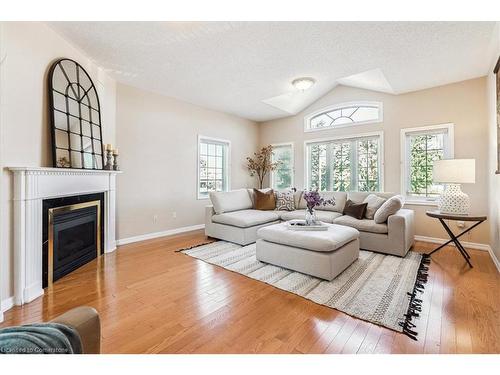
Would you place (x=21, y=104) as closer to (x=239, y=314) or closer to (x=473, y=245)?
(x=239, y=314)

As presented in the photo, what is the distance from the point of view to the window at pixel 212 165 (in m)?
5.11

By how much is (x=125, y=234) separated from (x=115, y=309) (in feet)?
7.07

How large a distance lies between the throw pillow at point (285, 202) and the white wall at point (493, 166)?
2.83 meters

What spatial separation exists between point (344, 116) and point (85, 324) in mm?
5286

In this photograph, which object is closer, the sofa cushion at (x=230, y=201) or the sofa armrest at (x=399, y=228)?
the sofa armrest at (x=399, y=228)

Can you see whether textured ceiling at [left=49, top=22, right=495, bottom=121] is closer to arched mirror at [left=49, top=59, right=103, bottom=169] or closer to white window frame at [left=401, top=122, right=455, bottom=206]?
arched mirror at [left=49, top=59, right=103, bottom=169]

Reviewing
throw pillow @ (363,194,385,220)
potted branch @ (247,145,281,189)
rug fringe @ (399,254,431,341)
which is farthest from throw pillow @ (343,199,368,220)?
potted branch @ (247,145,281,189)

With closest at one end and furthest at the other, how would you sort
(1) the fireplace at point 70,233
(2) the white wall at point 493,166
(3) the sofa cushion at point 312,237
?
(1) the fireplace at point 70,233
(3) the sofa cushion at point 312,237
(2) the white wall at point 493,166

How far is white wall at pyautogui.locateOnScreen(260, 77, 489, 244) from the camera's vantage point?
3.49 m

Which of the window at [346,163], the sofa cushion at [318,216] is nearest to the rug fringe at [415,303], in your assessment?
the sofa cushion at [318,216]

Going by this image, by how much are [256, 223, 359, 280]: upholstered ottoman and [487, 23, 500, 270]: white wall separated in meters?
1.71

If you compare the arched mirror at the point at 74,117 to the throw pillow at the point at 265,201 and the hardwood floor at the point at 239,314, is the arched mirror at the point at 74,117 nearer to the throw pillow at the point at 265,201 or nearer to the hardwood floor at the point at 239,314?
the hardwood floor at the point at 239,314

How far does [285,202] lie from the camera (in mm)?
4633
